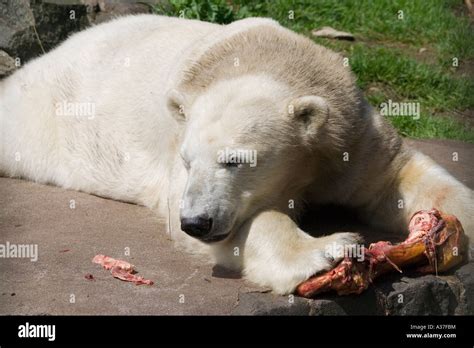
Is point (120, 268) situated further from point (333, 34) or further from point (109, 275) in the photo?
point (333, 34)

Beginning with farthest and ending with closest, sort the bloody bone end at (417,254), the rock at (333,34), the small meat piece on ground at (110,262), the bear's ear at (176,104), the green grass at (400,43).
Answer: the rock at (333,34) → the green grass at (400,43) → the bear's ear at (176,104) → the small meat piece on ground at (110,262) → the bloody bone end at (417,254)

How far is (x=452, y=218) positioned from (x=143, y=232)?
1.77 metres

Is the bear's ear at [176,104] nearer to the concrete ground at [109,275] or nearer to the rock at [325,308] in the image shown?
the concrete ground at [109,275]

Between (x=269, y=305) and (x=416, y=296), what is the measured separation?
32.6 inches

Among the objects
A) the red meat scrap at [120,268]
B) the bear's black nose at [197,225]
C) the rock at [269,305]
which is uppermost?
the bear's black nose at [197,225]

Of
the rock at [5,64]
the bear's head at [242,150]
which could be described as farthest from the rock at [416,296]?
the rock at [5,64]

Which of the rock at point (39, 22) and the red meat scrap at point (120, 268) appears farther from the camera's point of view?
the rock at point (39, 22)

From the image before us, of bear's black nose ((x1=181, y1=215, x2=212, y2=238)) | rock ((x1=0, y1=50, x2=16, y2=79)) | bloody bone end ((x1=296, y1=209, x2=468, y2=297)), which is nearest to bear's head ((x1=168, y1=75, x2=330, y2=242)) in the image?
bear's black nose ((x1=181, y1=215, x2=212, y2=238))

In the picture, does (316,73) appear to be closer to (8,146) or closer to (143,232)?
(143,232)

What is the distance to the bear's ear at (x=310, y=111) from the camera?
15.9 feet

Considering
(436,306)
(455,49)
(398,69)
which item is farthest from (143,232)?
(455,49)

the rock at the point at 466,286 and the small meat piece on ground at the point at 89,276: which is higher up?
the small meat piece on ground at the point at 89,276

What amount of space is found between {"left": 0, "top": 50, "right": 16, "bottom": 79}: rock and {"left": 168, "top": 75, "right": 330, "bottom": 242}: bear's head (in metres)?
3.32

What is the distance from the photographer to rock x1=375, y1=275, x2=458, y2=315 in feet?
15.3
